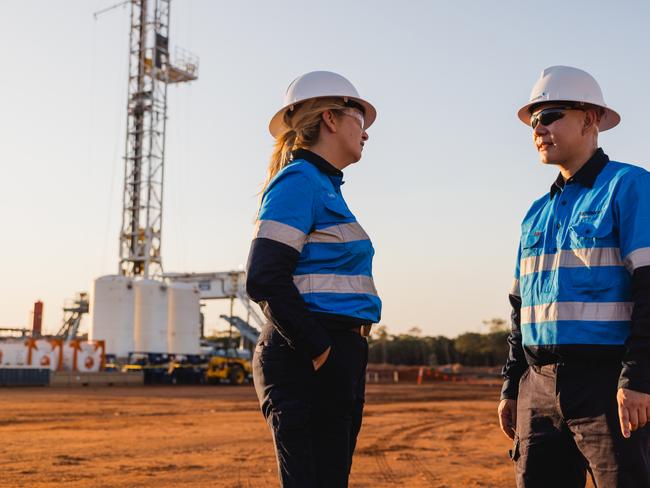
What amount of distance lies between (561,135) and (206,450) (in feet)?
24.8

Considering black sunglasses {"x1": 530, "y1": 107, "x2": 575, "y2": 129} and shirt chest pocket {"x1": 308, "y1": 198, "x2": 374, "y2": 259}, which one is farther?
black sunglasses {"x1": 530, "y1": 107, "x2": 575, "y2": 129}

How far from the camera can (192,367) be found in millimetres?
35844

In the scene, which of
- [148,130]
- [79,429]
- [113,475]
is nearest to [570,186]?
[113,475]

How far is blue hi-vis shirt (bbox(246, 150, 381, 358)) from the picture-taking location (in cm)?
262

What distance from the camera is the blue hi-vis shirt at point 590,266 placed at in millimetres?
2766

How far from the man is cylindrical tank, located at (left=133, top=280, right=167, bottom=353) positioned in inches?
1580

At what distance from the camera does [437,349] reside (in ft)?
241

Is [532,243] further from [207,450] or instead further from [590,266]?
[207,450]

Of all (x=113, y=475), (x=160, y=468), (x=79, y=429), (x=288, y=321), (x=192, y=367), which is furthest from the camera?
(x=192, y=367)

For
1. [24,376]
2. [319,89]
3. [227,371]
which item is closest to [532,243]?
[319,89]

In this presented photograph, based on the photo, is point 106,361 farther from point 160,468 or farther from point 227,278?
point 160,468

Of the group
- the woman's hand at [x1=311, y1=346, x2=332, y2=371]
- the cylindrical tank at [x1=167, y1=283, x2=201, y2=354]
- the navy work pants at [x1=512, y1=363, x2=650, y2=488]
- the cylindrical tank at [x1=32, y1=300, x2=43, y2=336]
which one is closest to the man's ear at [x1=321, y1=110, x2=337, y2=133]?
the woman's hand at [x1=311, y1=346, x2=332, y2=371]

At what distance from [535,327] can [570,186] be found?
0.59 metres

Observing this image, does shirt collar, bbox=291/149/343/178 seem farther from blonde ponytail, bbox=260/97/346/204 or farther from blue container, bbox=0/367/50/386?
blue container, bbox=0/367/50/386
